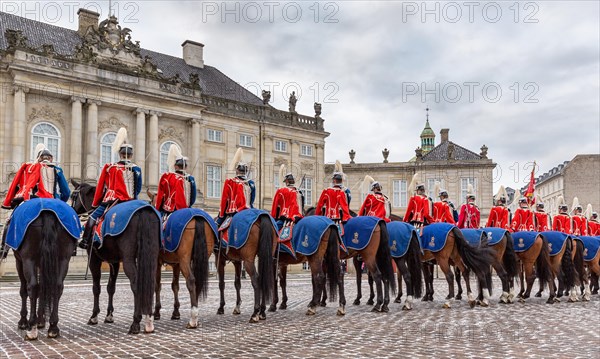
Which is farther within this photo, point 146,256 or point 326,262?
point 326,262

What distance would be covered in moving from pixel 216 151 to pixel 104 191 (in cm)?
3030

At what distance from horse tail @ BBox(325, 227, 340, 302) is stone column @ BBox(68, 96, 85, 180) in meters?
24.4

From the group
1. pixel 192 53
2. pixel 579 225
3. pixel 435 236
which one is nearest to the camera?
pixel 435 236

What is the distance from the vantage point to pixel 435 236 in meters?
13.6

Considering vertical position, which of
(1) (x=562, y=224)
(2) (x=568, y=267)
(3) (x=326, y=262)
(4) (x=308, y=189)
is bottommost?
(2) (x=568, y=267)

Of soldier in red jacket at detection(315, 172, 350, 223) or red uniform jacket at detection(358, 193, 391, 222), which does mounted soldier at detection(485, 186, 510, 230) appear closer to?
red uniform jacket at detection(358, 193, 391, 222)

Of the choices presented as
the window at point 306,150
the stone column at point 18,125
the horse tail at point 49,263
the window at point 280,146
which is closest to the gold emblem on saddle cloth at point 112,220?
the horse tail at point 49,263

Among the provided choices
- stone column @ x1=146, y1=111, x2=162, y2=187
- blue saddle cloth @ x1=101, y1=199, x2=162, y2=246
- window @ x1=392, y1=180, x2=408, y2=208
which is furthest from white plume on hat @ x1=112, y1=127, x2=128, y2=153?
window @ x1=392, y1=180, x2=408, y2=208

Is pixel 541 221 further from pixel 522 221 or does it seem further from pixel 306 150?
pixel 306 150

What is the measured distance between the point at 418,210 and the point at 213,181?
26.4 metres

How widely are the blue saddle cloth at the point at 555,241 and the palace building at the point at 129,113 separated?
23602 mm

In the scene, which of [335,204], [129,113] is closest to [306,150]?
[129,113]

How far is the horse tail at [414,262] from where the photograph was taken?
1295cm

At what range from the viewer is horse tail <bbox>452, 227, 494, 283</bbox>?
13539 millimetres
